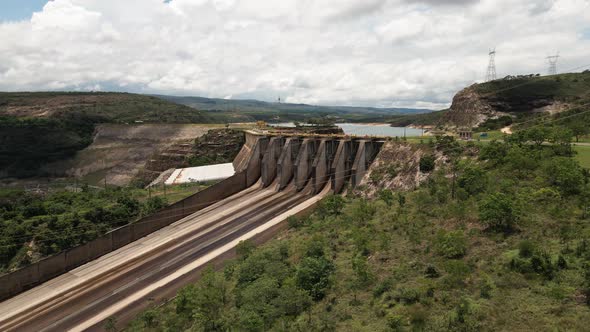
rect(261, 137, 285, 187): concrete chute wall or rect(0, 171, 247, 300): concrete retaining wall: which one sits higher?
rect(261, 137, 285, 187): concrete chute wall

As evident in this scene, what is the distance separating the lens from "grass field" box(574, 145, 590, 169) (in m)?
30.0

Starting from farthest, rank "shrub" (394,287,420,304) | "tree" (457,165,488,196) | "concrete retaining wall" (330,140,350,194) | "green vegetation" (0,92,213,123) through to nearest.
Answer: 1. "green vegetation" (0,92,213,123)
2. "concrete retaining wall" (330,140,350,194)
3. "tree" (457,165,488,196)
4. "shrub" (394,287,420,304)

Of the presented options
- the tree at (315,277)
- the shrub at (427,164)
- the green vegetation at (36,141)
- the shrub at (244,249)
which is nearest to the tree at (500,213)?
the tree at (315,277)

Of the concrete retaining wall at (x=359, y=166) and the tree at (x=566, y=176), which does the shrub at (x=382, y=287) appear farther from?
the concrete retaining wall at (x=359, y=166)

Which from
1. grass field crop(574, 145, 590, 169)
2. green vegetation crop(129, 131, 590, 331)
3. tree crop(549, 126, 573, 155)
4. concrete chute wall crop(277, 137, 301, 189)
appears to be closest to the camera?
green vegetation crop(129, 131, 590, 331)

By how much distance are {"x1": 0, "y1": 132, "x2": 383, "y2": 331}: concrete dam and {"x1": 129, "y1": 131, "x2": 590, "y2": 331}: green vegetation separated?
7.60 m

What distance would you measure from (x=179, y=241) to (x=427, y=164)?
3196 centimetres

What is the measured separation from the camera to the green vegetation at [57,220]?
139ft

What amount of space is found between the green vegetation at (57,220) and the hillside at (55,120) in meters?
64.1

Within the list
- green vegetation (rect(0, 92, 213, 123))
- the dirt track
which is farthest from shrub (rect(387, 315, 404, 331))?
green vegetation (rect(0, 92, 213, 123))

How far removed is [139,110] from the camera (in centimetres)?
15788

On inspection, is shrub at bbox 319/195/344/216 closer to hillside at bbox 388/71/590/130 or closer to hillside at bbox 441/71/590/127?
hillside at bbox 388/71/590/130

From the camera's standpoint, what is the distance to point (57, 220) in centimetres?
4512

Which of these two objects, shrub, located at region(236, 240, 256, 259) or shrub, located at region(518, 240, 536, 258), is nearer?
shrub, located at region(518, 240, 536, 258)
